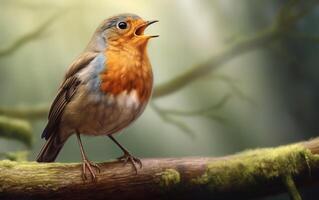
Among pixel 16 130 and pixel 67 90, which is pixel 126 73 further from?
pixel 16 130

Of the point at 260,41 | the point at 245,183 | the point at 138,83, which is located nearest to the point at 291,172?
the point at 245,183

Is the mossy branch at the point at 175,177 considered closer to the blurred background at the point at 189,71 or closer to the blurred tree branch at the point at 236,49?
the blurred background at the point at 189,71

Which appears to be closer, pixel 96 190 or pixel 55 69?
pixel 96 190

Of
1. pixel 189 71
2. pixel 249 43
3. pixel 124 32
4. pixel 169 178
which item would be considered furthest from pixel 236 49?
pixel 169 178

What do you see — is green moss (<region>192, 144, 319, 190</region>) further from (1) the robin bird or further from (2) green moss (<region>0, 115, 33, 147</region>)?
(2) green moss (<region>0, 115, 33, 147</region>)

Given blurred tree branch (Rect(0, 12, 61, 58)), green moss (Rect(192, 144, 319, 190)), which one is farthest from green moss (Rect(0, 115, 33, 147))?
green moss (Rect(192, 144, 319, 190))

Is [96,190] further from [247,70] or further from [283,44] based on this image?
[283,44]

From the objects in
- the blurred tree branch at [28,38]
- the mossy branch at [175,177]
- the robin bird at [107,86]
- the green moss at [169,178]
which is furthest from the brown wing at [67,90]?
the blurred tree branch at [28,38]
